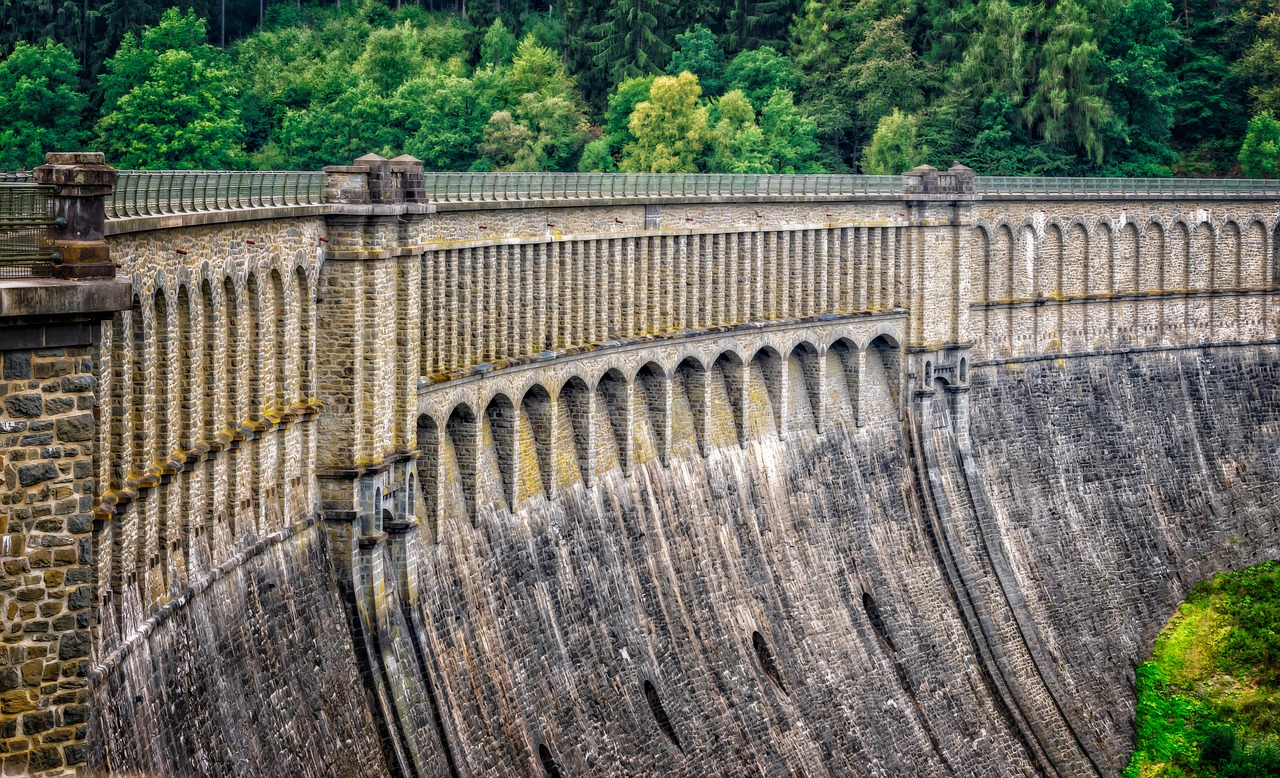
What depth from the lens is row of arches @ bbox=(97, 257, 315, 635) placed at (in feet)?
115

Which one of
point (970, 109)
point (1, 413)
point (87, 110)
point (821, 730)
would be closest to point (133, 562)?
point (1, 413)

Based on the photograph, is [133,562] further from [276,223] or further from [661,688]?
[661,688]

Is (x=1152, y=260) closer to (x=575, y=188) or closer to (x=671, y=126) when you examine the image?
(x=671, y=126)

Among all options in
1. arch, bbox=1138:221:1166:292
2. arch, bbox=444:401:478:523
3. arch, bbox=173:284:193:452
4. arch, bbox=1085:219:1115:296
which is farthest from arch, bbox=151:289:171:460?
arch, bbox=1138:221:1166:292

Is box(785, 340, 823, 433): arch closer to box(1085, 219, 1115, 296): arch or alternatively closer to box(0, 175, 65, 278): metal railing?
box(1085, 219, 1115, 296): arch

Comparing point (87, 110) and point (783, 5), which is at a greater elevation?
point (783, 5)

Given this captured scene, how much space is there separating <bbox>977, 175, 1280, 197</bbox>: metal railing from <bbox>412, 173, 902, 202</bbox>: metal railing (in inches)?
280

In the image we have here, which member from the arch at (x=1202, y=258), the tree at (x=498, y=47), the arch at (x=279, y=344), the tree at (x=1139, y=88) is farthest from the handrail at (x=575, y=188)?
the tree at (x=498, y=47)

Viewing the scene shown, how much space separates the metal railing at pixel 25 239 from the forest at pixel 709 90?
74.0 m

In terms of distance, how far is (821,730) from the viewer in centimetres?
6594

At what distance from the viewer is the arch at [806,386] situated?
7388 cm

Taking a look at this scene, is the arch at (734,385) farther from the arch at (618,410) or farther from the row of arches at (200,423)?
the row of arches at (200,423)

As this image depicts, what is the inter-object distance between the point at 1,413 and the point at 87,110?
278ft

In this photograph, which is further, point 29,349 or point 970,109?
point 970,109
